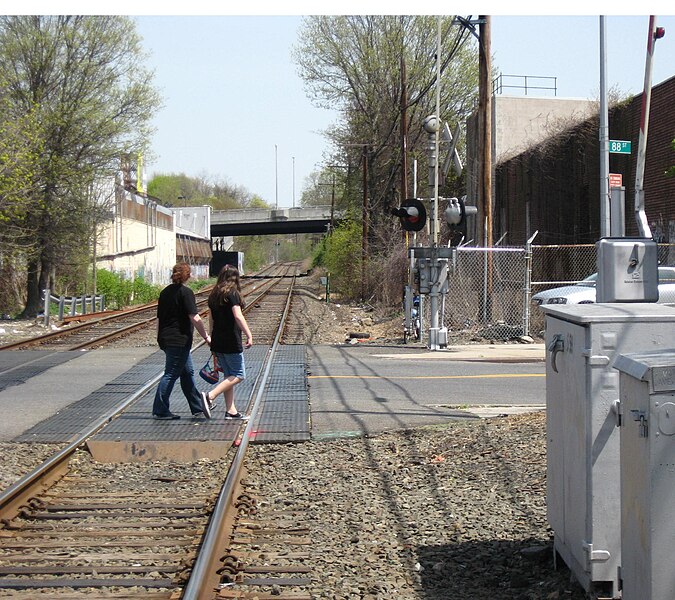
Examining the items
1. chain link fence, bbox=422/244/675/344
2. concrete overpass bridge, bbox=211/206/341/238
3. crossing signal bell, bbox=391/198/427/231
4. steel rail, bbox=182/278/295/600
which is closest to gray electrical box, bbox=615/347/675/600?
steel rail, bbox=182/278/295/600

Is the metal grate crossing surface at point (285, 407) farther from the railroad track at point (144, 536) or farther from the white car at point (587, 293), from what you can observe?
the white car at point (587, 293)

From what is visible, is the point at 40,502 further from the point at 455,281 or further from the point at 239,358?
the point at 455,281

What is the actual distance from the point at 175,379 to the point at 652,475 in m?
7.17

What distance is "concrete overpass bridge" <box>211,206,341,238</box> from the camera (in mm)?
93625

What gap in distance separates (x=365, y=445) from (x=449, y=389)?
401 cm

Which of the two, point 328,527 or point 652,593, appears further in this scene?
point 328,527

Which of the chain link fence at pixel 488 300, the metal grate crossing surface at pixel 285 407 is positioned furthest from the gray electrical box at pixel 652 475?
the chain link fence at pixel 488 300

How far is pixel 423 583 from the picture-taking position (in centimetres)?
553

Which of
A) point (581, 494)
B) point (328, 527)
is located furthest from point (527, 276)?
point (581, 494)

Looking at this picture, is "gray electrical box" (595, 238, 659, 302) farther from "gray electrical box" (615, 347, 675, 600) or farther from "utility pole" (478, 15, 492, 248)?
"utility pole" (478, 15, 492, 248)

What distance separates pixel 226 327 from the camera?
33.6ft

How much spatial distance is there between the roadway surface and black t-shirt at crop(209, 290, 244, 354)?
129 cm

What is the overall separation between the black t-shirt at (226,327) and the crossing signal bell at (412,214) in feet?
27.9

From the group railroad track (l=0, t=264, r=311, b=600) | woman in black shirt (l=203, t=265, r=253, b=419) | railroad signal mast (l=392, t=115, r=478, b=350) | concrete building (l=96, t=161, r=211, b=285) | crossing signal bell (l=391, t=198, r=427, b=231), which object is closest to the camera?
railroad track (l=0, t=264, r=311, b=600)
